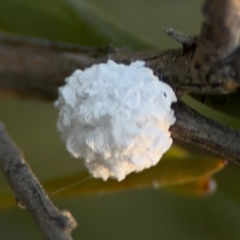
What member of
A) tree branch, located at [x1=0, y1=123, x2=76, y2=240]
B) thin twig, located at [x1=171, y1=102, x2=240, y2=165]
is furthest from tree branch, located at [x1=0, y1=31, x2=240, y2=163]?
tree branch, located at [x1=0, y1=123, x2=76, y2=240]

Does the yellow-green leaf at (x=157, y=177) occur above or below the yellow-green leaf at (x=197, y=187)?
above

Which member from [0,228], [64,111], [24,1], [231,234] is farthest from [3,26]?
[231,234]

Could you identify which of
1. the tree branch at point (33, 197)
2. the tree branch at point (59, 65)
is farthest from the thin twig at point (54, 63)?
the tree branch at point (33, 197)

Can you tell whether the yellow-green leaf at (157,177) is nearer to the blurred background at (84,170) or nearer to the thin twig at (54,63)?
the blurred background at (84,170)

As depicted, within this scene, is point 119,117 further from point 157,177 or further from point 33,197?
point 157,177

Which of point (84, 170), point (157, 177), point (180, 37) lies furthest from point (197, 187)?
point (180, 37)

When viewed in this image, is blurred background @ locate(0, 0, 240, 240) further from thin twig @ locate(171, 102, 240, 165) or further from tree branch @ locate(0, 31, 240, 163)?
thin twig @ locate(171, 102, 240, 165)

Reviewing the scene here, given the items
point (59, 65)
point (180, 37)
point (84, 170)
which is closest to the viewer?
point (180, 37)

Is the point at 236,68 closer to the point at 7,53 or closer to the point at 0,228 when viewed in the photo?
the point at 7,53

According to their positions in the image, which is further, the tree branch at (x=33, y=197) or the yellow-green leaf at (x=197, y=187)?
the yellow-green leaf at (x=197, y=187)
